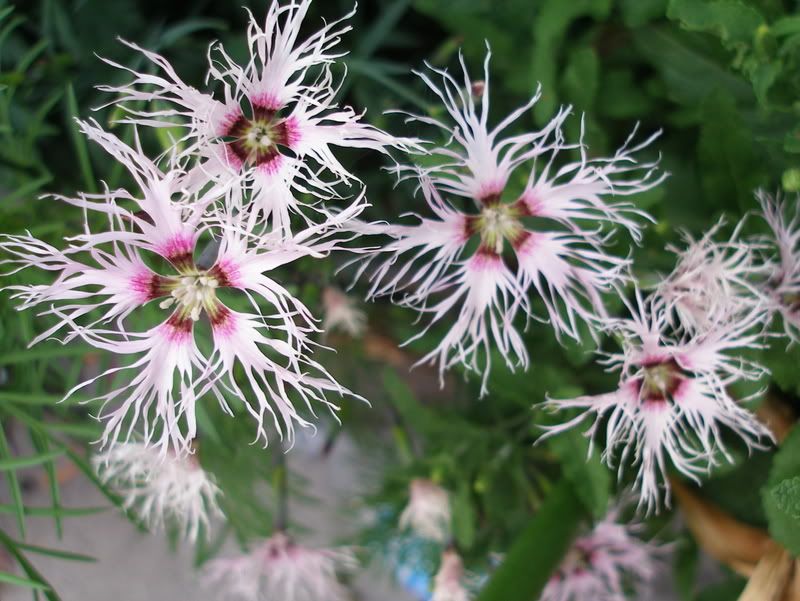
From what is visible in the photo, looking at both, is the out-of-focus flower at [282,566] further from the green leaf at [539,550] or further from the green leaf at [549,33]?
the green leaf at [549,33]

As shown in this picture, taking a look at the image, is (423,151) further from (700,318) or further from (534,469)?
(534,469)

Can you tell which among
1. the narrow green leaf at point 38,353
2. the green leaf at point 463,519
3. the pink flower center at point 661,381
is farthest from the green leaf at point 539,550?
the narrow green leaf at point 38,353

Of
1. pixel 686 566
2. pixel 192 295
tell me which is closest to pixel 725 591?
pixel 686 566

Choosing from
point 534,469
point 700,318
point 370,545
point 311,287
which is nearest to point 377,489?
point 370,545

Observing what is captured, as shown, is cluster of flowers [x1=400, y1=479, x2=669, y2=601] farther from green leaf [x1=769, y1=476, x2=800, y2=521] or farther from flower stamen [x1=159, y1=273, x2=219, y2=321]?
flower stamen [x1=159, y1=273, x2=219, y2=321]

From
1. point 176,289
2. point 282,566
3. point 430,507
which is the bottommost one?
point 282,566

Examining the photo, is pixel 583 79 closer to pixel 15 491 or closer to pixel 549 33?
pixel 549 33
